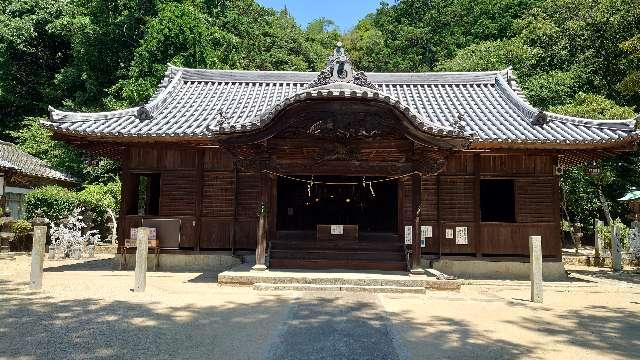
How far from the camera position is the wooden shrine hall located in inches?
438

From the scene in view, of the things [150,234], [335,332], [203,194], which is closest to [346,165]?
[203,194]

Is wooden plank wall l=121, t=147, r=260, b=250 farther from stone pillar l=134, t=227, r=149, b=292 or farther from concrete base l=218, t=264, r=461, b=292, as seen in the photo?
stone pillar l=134, t=227, r=149, b=292

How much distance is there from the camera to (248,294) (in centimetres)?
984

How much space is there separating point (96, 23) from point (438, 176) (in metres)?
30.6

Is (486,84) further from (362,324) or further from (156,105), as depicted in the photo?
(362,324)

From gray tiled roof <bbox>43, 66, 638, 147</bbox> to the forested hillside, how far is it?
32.3ft

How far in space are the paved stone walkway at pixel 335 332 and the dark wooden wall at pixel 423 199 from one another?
5240 mm

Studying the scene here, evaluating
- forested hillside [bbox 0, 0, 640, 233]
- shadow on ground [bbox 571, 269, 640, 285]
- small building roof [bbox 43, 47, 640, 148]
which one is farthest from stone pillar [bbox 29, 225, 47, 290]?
forested hillside [bbox 0, 0, 640, 233]

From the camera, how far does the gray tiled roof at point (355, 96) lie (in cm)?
1088

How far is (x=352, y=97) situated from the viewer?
10.3 meters

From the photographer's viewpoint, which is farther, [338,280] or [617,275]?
[617,275]

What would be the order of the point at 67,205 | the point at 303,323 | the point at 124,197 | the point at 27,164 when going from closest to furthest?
the point at 303,323, the point at 124,197, the point at 67,205, the point at 27,164

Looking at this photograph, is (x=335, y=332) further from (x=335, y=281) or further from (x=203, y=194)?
(x=203, y=194)

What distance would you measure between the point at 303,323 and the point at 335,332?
30.9 inches
